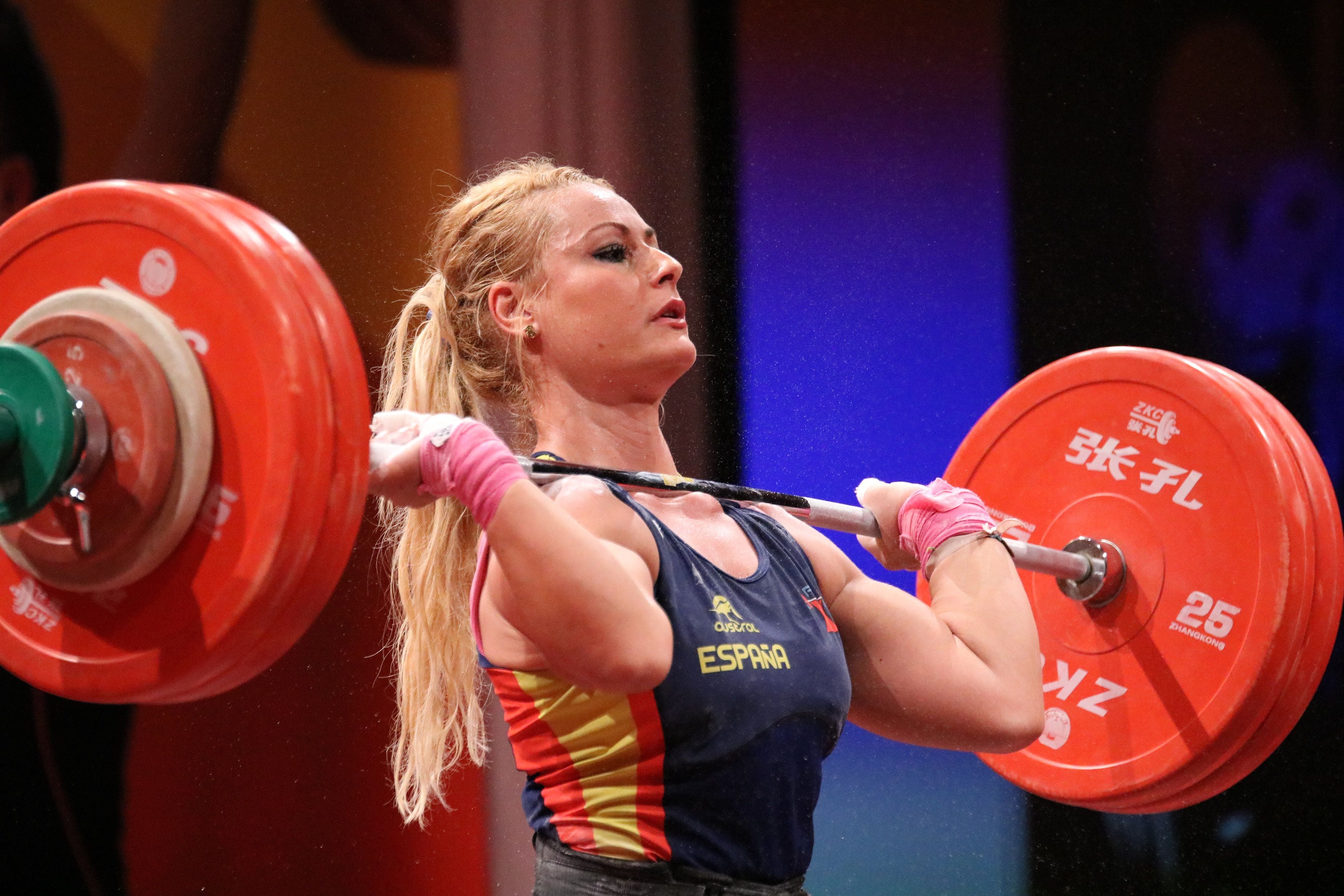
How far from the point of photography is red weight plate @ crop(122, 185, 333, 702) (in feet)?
4.37

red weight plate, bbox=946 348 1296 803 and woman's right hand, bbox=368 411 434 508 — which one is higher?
woman's right hand, bbox=368 411 434 508

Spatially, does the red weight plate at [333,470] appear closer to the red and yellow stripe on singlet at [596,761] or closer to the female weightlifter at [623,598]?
the female weightlifter at [623,598]

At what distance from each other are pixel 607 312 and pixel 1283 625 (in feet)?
4.32

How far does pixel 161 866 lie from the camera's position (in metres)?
3.04

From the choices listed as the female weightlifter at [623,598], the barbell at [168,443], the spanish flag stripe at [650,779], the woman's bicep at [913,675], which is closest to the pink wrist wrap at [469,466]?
the female weightlifter at [623,598]

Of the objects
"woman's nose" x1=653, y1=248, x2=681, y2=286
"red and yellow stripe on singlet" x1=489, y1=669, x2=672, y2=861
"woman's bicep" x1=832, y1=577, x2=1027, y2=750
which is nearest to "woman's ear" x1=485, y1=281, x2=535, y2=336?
"woman's nose" x1=653, y1=248, x2=681, y2=286

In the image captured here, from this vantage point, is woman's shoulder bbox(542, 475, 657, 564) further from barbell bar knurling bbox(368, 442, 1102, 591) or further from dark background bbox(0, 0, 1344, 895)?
dark background bbox(0, 0, 1344, 895)

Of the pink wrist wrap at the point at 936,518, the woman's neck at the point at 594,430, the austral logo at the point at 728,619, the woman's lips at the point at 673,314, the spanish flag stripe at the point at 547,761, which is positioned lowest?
the spanish flag stripe at the point at 547,761

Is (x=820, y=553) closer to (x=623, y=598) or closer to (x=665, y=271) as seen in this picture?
(x=665, y=271)

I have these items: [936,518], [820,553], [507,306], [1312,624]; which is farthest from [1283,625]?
[507,306]

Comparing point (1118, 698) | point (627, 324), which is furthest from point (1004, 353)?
point (627, 324)

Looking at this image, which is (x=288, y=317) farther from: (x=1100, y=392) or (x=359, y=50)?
(x=359, y=50)

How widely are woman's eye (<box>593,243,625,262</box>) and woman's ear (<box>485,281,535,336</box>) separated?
15cm

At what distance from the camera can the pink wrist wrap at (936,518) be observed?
2260 mm
